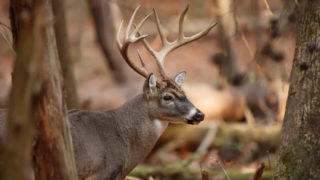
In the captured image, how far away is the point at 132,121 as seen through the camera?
6.51 m

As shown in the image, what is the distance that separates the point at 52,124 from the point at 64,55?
158 inches

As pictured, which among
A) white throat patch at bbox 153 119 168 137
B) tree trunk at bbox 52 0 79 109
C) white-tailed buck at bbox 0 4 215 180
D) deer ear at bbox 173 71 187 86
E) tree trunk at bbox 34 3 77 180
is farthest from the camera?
tree trunk at bbox 52 0 79 109

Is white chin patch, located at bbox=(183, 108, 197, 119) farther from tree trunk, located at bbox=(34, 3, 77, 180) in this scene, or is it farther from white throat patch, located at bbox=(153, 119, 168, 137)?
tree trunk, located at bbox=(34, 3, 77, 180)

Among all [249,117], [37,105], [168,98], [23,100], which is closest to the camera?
[23,100]

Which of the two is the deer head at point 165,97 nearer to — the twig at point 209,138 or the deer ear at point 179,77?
the deer ear at point 179,77

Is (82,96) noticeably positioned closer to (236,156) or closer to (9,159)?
(236,156)

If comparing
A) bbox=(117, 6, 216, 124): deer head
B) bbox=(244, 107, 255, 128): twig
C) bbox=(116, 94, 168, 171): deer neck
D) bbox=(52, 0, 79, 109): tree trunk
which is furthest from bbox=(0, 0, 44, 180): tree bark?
bbox=(244, 107, 255, 128): twig

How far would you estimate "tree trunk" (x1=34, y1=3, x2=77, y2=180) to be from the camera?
13.7 feet

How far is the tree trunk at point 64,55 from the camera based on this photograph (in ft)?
26.2

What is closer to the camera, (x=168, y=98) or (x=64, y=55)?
(x=168, y=98)

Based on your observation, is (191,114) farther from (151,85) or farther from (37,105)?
(37,105)

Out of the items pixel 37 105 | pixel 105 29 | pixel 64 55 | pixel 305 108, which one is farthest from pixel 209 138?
pixel 37 105

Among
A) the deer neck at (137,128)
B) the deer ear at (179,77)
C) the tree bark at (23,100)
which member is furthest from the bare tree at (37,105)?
the deer ear at (179,77)

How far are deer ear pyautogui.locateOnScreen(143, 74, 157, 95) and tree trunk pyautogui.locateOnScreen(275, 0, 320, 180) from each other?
5.50 feet
